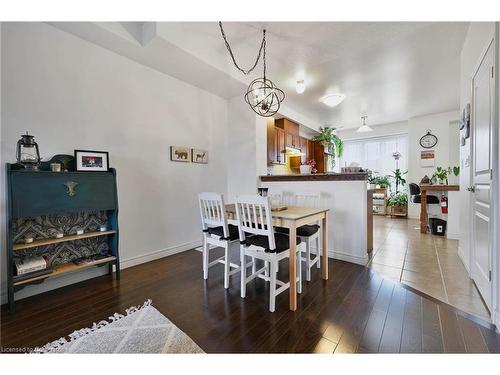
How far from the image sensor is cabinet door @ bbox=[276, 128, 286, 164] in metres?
4.93

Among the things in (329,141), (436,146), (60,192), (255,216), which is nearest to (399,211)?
(436,146)

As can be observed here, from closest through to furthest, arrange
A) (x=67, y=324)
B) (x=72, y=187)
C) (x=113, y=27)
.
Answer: (x=67, y=324), (x=72, y=187), (x=113, y=27)

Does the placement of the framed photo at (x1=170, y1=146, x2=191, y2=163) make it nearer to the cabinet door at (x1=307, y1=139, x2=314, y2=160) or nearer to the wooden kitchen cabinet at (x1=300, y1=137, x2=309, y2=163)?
the wooden kitchen cabinet at (x1=300, y1=137, x2=309, y2=163)

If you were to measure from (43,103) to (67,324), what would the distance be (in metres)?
2.05

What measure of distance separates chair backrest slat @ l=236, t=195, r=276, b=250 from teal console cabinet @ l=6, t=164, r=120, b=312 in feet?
4.82

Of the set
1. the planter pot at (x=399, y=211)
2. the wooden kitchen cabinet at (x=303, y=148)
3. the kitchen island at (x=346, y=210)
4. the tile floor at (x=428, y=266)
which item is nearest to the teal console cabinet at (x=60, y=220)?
the kitchen island at (x=346, y=210)

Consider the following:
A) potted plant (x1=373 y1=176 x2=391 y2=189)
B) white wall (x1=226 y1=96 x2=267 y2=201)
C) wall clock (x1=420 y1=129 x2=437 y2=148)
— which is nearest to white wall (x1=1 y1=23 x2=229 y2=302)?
white wall (x1=226 y1=96 x2=267 y2=201)

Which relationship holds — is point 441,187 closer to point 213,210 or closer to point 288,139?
point 288,139

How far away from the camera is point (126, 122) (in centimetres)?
285

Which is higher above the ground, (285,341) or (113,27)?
(113,27)

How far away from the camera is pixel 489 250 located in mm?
1853
